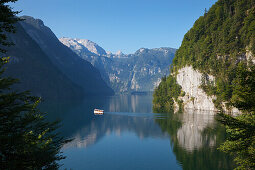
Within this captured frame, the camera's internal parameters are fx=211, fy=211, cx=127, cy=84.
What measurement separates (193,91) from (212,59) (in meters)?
23.7

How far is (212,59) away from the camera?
12181 centimetres

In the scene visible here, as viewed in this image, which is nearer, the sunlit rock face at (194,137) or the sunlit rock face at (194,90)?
the sunlit rock face at (194,137)

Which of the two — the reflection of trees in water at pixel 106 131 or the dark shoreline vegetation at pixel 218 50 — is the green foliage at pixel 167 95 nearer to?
the dark shoreline vegetation at pixel 218 50

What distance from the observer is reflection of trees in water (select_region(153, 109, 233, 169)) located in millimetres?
45825

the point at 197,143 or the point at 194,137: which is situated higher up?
the point at 194,137

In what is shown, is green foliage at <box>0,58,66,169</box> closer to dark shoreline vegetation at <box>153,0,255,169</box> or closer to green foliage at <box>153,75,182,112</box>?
dark shoreline vegetation at <box>153,0,255,169</box>

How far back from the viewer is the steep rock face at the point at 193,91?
12375 cm

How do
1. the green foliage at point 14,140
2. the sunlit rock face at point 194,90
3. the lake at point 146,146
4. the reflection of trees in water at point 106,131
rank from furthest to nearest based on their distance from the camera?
the sunlit rock face at point 194,90
the reflection of trees in water at point 106,131
the lake at point 146,146
the green foliage at point 14,140

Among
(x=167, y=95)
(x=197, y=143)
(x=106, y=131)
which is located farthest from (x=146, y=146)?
(x=167, y=95)

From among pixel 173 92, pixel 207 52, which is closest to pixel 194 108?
pixel 173 92

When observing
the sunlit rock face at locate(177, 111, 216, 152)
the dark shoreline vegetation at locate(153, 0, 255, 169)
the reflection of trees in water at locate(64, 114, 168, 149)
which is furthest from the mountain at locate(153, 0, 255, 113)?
the reflection of trees in water at locate(64, 114, 168, 149)

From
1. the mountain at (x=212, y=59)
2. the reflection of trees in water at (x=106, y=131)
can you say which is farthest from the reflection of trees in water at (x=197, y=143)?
the mountain at (x=212, y=59)

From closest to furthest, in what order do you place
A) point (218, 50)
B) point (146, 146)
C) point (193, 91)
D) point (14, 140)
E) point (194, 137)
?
point (14, 140) < point (146, 146) < point (194, 137) < point (218, 50) < point (193, 91)

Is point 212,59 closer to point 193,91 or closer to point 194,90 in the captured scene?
point 194,90
